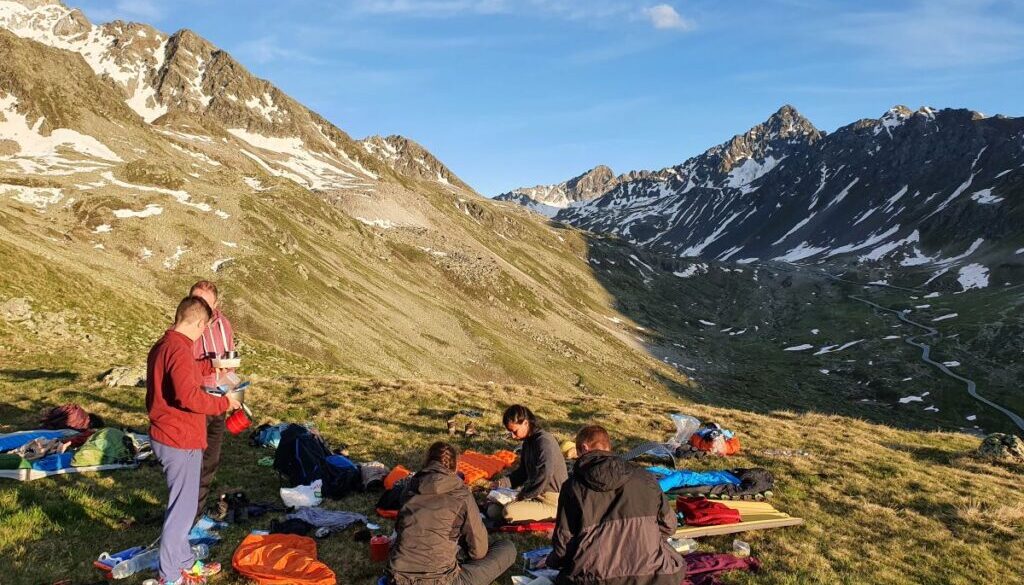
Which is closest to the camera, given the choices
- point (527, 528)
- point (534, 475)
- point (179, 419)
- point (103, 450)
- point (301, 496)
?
point (179, 419)

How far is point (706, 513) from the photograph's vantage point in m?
12.5

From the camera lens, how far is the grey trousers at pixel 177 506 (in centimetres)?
885

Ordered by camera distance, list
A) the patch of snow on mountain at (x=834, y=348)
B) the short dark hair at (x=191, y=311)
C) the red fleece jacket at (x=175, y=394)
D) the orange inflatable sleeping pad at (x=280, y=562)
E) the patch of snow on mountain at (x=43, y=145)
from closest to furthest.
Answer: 1. the red fleece jacket at (x=175, y=394)
2. the short dark hair at (x=191, y=311)
3. the orange inflatable sleeping pad at (x=280, y=562)
4. the patch of snow on mountain at (x=43, y=145)
5. the patch of snow on mountain at (x=834, y=348)

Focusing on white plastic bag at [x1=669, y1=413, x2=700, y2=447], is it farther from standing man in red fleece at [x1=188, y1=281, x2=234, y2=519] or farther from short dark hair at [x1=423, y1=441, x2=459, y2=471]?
standing man in red fleece at [x1=188, y1=281, x2=234, y2=519]

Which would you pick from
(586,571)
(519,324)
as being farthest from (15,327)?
(519,324)

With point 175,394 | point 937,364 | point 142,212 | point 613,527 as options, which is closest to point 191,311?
point 175,394

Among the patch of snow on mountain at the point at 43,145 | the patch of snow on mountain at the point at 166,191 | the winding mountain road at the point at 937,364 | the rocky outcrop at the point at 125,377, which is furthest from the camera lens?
the winding mountain road at the point at 937,364

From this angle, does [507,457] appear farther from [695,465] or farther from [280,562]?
[280,562]

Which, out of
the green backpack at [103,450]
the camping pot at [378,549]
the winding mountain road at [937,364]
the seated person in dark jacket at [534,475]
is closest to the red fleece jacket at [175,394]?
the camping pot at [378,549]

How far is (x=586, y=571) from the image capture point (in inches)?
331

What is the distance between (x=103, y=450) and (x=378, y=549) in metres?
8.91

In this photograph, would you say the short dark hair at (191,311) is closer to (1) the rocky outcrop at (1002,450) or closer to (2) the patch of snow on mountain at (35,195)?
(1) the rocky outcrop at (1002,450)

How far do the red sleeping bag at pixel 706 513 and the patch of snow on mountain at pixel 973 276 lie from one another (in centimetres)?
20715

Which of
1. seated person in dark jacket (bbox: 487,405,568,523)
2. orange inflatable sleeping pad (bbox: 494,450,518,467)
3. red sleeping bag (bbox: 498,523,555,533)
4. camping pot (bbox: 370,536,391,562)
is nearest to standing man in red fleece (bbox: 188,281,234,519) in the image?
camping pot (bbox: 370,536,391,562)
